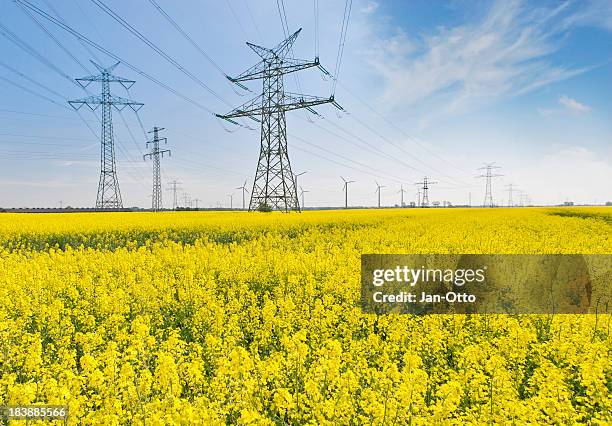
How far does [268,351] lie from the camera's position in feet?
17.8

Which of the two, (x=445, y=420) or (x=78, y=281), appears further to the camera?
(x=78, y=281)

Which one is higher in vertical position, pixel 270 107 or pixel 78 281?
pixel 270 107

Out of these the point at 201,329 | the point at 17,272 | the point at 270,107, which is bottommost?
the point at 201,329

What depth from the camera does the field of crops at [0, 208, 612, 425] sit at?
128 inches

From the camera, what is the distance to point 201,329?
235 inches

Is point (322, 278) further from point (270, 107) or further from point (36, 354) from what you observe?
point (270, 107)

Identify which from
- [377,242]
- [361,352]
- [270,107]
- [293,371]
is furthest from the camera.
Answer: [270,107]

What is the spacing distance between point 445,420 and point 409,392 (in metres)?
0.35

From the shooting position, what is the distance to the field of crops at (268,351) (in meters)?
3.24

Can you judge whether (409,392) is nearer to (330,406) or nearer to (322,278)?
(330,406)

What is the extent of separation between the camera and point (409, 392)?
10.3ft

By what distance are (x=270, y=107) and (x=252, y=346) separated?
31978mm

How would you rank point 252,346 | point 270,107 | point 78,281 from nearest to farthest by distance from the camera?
point 252,346 → point 78,281 → point 270,107

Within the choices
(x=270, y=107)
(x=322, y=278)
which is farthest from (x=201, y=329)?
(x=270, y=107)
